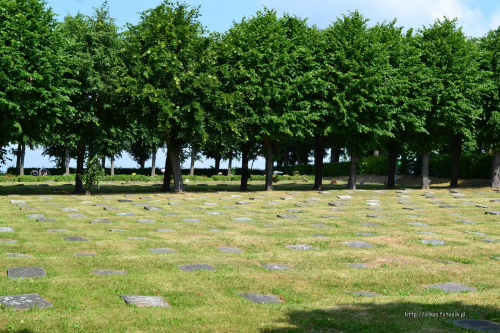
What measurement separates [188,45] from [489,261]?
975 inches

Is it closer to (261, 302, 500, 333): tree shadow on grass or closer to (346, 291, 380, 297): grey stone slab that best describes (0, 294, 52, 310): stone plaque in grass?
(261, 302, 500, 333): tree shadow on grass

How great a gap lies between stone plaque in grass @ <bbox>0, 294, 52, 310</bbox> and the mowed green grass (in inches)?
Result: 5.8

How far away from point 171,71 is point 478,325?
89.3ft

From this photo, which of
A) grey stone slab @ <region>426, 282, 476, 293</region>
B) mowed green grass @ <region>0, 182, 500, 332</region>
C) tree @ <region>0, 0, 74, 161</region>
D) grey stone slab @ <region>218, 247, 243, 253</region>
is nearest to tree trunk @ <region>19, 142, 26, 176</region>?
tree @ <region>0, 0, 74, 161</region>

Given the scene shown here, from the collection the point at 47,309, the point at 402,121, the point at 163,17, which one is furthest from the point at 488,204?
the point at 47,309

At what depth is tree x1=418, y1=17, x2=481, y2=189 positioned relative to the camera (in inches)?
1476

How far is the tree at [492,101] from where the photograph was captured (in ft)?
126

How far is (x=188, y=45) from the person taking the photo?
3341 cm

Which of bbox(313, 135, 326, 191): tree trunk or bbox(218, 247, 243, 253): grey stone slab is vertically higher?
bbox(313, 135, 326, 191): tree trunk

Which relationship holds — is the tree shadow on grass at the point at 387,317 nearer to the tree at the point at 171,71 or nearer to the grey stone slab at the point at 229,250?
the grey stone slab at the point at 229,250

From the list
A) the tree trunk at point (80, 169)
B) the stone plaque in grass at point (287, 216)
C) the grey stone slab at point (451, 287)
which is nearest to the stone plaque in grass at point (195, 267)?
the grey stone slab at point (451, 287)

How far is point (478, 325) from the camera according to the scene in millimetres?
7316

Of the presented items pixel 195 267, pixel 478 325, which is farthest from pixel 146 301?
pixel 478 325

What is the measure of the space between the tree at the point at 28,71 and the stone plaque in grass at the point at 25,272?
791 inches
